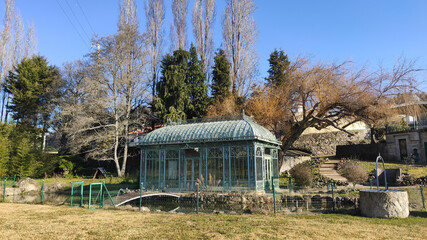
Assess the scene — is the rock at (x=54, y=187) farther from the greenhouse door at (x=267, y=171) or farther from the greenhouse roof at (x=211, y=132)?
the greenhouse door at (x=267, y=171)

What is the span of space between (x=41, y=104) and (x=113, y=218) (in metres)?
25.7

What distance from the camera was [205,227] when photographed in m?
7.21

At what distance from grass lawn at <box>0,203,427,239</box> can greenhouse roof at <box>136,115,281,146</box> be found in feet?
20.2

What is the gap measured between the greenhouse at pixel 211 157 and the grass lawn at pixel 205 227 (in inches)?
223

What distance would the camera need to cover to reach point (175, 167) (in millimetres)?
16219

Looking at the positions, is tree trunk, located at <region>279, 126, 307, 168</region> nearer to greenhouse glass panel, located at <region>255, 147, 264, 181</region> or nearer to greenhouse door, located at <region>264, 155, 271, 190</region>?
greenhouse door, located at <region>264, 155, 271, 190</region>

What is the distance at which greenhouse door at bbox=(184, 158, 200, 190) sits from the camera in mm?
15547

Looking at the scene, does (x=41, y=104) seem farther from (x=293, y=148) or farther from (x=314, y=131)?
(x=314, y=131)

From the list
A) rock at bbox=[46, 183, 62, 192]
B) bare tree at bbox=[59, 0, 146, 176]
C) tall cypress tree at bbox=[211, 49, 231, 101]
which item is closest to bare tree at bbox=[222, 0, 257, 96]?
tall cypress tree at bbox=[211, 49, 231, 101]

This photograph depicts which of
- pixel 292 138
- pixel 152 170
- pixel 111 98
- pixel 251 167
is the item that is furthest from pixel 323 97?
pixel 111 98

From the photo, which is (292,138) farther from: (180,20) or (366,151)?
(180,20)

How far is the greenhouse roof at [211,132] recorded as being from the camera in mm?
14703

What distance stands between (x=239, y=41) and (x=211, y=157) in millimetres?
18270

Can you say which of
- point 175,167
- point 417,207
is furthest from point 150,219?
point 417,207
